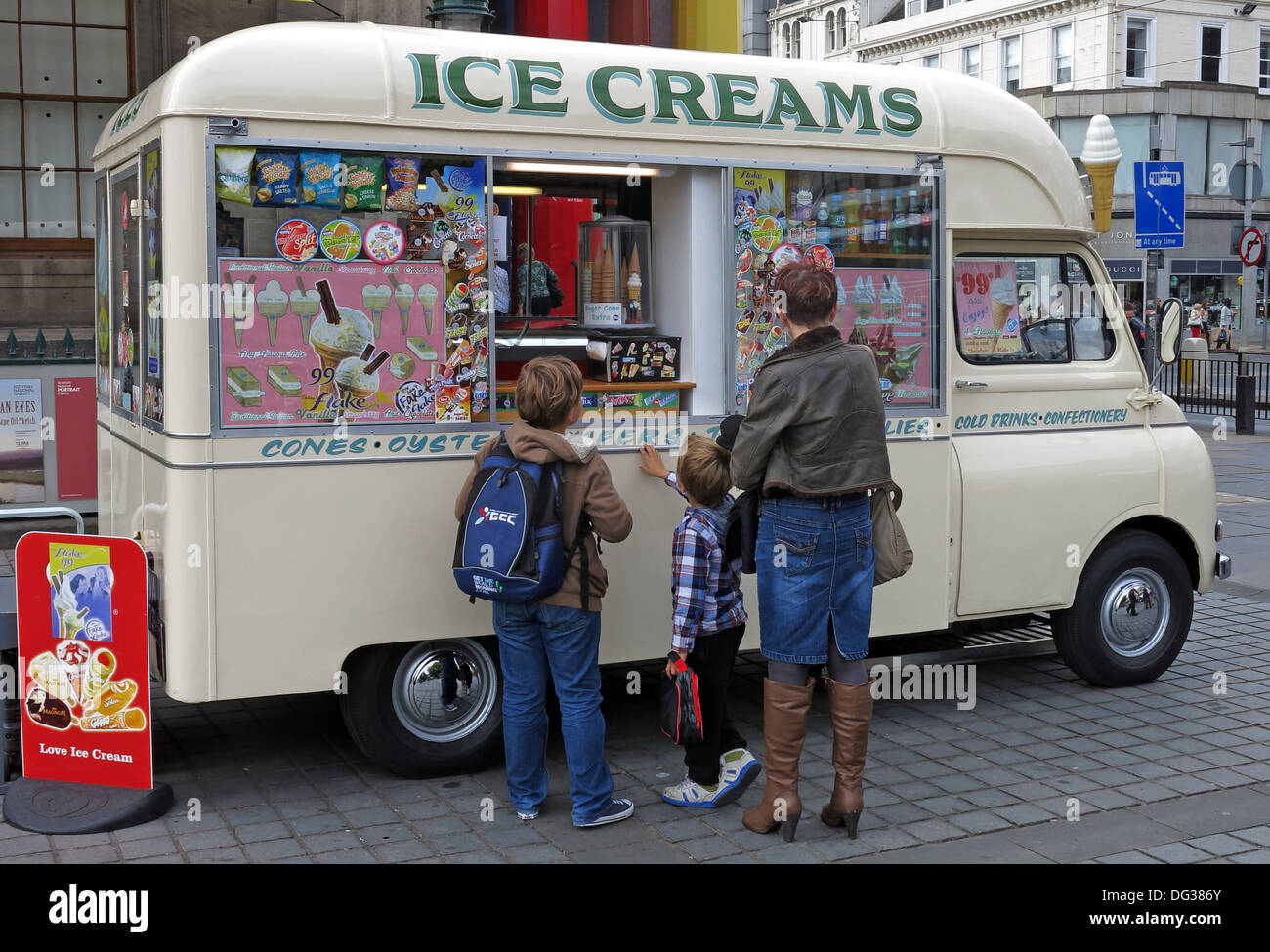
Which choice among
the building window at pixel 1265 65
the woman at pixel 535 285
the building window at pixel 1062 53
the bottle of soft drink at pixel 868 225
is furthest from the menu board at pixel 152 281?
the building window at pixel 1265 65

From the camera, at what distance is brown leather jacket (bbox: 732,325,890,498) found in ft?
15.6

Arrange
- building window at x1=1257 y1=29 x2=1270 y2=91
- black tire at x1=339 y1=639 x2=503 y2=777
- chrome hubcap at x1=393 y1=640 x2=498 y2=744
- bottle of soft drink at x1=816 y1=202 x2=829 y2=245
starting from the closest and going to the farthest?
1. black tire at x1=339 y1=639 x2=503 y2=777
2. chrome hubcap at x1=393 y1=640 x2=498 y2=744
3. bottle of soft drink at x1=816 y1=202 x2=829 y2=245
4. building window at x1=1257 y1=29 x2=1270 y2=91

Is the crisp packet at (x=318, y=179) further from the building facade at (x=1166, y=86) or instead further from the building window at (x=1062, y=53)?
the building window at (x=1062, y=53)

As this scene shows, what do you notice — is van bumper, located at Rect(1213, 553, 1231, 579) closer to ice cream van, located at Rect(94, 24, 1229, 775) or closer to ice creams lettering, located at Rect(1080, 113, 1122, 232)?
ice cream van, located at Rect(94, 24, 1229, 775)

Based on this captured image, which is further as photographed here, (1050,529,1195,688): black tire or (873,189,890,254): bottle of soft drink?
(1050,529,1195,688): black tire

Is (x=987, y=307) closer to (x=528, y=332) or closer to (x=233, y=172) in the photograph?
(x=528, y=332)

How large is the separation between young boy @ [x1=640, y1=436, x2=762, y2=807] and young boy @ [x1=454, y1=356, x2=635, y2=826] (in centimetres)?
29

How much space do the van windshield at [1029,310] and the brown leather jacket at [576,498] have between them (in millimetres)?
2352

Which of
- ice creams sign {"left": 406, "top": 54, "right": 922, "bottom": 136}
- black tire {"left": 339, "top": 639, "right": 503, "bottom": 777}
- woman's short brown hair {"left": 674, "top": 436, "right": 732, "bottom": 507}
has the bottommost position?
black tire {"left": 339, "top": 639, "right": 503, "bottom": 777}

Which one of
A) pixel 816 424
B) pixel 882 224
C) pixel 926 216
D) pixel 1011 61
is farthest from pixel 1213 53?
pixel 816 424

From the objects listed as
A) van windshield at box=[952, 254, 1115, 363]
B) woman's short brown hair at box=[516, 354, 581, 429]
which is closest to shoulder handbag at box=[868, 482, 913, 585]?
woman's short brown hair at box=[516, 354, 581, 429]

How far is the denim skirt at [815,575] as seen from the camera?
481 centimetres
